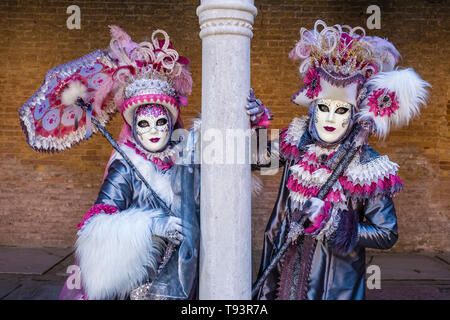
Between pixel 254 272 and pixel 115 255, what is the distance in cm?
247

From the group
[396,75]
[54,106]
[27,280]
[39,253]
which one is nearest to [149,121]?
[54,106]

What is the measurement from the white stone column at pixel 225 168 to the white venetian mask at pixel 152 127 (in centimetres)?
53

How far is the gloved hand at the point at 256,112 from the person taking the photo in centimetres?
199

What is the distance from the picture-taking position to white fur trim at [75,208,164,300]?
2.15 m

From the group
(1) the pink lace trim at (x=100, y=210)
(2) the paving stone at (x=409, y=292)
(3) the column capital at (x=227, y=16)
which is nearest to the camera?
(3) the column capital at (x=227, y=16)

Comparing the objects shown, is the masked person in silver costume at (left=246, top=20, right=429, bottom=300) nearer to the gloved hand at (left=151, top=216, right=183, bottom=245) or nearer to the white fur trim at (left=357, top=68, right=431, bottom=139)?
the white fur trim at (left=357, top=68, right=431, bottom=139)

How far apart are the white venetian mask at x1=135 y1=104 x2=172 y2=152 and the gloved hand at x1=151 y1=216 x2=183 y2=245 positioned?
459 mm

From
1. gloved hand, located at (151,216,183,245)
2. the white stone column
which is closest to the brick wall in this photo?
gloved hand, located at (151,216,183,245)

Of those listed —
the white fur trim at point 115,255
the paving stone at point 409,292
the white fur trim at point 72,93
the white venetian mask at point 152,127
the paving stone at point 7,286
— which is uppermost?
the white fur trim at point 72,93

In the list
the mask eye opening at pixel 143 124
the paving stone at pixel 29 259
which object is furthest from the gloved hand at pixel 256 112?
the paving stone at pixel 29 259

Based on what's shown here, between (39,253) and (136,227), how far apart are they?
10.9ft

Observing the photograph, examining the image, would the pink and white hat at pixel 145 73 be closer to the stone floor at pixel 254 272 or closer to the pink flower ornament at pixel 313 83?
the pink flower ornament at pixel 313 83

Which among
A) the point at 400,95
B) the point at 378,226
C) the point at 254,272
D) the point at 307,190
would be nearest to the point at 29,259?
the point at 254,272

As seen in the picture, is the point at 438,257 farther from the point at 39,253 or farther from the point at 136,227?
the point at 39,253
